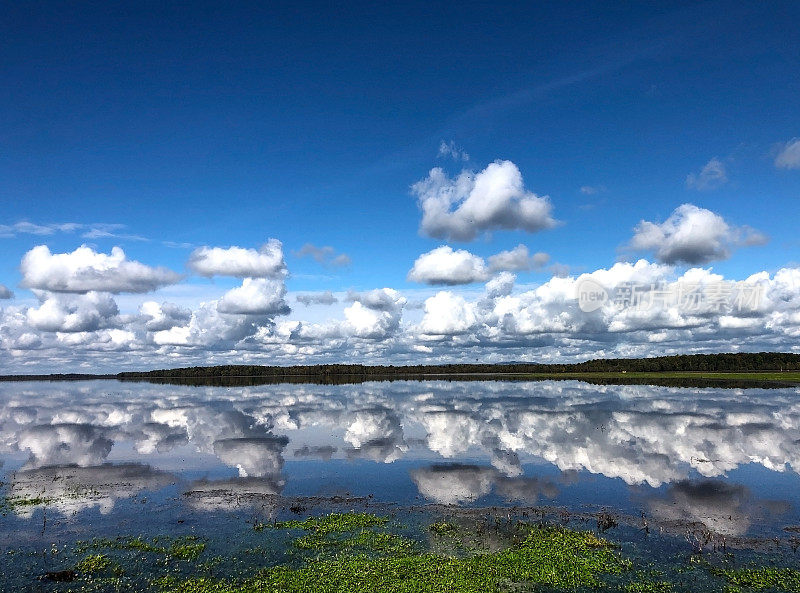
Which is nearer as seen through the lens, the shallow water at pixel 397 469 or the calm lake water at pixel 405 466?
the shallow water at pixel 397 469

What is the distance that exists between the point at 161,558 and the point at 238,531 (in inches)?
164

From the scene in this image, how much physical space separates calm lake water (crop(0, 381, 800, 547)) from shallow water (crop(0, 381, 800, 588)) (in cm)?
17

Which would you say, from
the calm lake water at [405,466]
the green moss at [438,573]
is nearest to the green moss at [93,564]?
the green moss at [438,573]

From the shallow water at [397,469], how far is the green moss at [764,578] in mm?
3531

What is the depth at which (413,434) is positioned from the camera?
56.9 meters

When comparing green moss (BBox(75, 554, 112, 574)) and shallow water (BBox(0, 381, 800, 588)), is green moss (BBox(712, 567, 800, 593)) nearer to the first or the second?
shallow water (BBox(0, 381, 800, 588))

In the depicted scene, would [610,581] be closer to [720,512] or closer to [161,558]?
[720,512]

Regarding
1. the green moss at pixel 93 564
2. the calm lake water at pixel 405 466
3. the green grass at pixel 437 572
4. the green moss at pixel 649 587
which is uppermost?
the green moss at pixel 93 564

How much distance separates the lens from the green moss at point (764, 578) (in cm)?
1870

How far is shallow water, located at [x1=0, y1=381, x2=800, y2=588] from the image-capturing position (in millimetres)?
27703

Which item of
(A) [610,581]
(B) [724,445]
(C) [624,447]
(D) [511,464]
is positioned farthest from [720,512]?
(B) [724,445]

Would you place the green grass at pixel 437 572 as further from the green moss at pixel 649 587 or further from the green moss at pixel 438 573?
the green moss at pixel 649 587

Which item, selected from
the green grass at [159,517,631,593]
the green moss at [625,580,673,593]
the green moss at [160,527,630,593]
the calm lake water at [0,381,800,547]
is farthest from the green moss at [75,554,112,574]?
the green moss at [625,580,673,593]

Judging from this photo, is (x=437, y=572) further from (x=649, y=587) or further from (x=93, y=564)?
(x=93, y=564)
